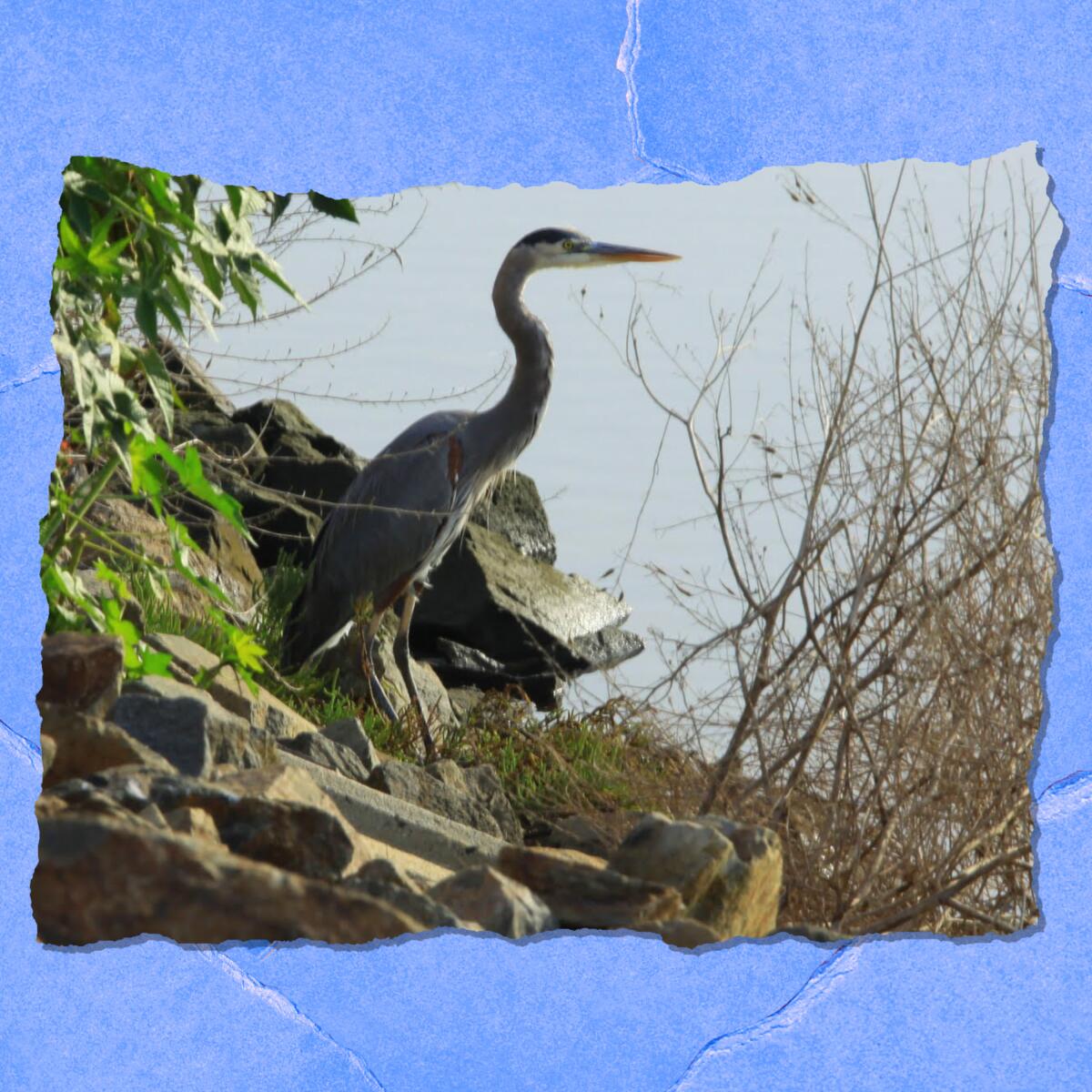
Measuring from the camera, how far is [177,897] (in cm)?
213

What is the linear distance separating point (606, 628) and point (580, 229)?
1.14 meters

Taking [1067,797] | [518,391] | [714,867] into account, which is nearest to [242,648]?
[714,867]

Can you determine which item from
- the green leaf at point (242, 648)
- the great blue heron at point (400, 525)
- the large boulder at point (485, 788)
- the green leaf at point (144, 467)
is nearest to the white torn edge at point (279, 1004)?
the green leaf at point (242, 648)

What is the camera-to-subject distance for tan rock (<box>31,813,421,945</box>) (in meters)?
2.10

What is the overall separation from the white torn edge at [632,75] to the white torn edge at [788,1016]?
114 cm

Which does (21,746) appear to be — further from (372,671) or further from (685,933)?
(372,671)

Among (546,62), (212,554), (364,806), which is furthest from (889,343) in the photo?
(212,554)

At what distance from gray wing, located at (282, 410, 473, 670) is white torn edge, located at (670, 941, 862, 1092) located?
2.16 m

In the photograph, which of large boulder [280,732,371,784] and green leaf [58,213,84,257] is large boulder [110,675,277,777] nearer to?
large boulder [280,732,371,784]

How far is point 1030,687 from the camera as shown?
251 cm

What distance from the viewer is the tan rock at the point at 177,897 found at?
6.88ft

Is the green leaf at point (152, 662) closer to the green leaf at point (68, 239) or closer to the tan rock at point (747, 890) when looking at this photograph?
the green leaf at point (68, 239)

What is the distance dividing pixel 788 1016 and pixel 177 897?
0.84 metres

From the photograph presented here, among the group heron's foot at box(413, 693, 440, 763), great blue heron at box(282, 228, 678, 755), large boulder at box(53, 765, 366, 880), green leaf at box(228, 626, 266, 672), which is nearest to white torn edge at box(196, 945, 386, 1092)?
large boulder at box(53, 765, 366, 880)
